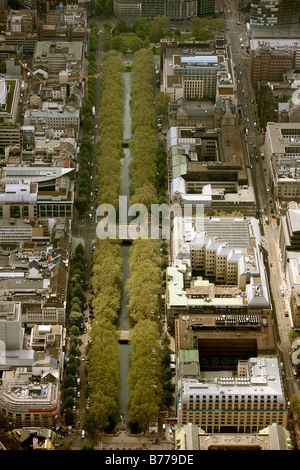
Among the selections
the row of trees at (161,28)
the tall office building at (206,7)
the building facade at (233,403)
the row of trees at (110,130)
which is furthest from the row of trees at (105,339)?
the tall office building at (206,7)

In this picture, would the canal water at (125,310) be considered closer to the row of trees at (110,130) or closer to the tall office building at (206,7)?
the row of trees at (110,130)

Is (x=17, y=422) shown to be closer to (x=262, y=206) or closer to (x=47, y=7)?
(x=262, y=206)

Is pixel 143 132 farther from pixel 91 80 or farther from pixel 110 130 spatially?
pixel 91 80

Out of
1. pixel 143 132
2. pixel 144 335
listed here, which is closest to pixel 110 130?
pixel 143 132

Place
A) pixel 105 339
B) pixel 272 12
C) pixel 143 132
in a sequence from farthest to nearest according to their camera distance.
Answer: pixel 272 12
pixel 143 132
pixel 105 339

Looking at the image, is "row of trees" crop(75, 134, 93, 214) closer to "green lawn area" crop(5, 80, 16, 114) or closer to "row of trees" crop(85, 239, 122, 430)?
"row of trees" crop(85, 239, 122, 430)
